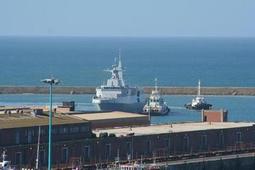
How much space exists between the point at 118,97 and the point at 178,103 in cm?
1857

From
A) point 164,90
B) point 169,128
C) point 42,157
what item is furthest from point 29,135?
point 164,90

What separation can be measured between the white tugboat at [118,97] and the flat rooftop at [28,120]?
5351 centimetres

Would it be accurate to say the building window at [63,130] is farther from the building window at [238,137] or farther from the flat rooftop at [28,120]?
the building window at [238,137]

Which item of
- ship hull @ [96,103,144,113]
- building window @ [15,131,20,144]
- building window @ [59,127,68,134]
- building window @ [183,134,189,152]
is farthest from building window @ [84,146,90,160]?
ship hull @ [96,103,144,113]

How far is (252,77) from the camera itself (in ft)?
643

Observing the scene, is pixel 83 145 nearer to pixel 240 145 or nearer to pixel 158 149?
pixel 158 149

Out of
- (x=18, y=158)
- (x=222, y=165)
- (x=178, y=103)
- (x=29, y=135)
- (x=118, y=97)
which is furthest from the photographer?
(x=178, y=103)

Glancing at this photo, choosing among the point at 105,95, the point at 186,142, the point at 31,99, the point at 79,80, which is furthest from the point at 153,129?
the point at 79,80

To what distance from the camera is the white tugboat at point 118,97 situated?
125 metres

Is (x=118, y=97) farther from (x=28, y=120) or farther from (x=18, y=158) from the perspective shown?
(x=18, y=158)

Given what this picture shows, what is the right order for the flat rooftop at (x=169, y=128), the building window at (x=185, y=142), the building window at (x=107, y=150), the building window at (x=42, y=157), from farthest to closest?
the building window at (x=185, y=142) < the flat rooftop at (x=169, y=128) < the building window at (x=107, y=150) < the building window at (x=42, y=157)

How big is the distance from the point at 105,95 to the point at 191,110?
31.5 ft

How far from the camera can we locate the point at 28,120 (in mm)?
67562

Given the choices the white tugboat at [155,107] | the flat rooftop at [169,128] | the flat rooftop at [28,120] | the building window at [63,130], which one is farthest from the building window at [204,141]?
the white tugboat at [155,107]
